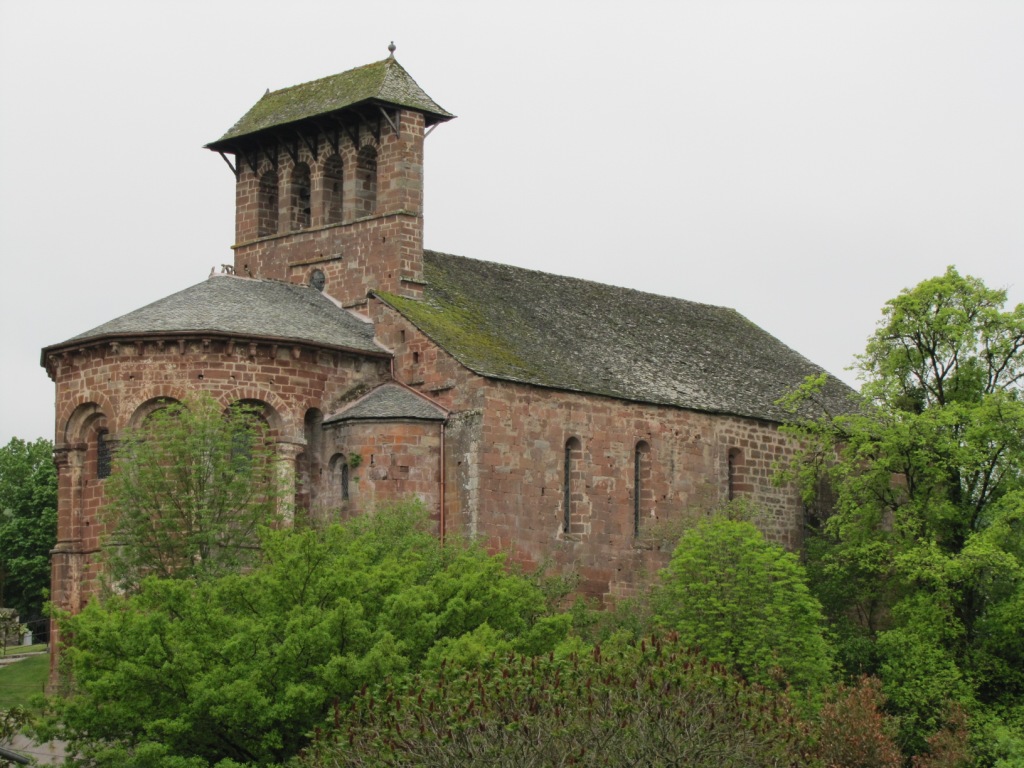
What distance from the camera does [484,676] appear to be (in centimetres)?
4481

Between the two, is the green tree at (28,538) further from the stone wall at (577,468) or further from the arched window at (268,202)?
the stone wall at (577,468)

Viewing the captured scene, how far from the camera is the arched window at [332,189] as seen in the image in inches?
2707

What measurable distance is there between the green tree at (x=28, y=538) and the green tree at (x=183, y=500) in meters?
31.2

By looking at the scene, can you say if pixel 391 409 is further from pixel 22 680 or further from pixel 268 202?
pixel 22 680

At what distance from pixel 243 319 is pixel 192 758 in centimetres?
1796

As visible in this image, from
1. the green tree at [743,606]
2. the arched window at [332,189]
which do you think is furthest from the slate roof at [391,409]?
the arched window at [332,189]

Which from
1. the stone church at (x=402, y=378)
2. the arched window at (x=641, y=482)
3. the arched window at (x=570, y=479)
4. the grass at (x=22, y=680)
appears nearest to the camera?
the stone church at (x=402, y=378)

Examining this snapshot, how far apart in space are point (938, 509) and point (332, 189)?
67.2 feet

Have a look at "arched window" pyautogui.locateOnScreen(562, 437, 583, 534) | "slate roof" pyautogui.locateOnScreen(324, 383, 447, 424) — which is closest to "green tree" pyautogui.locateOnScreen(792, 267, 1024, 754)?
"arched window" pyautogui.locateOnScreen(562, 437, 583, 534)

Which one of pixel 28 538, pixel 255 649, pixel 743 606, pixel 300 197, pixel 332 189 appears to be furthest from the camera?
pixel 28 538

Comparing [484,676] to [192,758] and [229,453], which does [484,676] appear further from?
[229,453]

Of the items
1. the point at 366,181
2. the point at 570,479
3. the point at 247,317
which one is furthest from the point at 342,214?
the point at 570,479

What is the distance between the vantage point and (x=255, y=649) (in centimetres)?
4803

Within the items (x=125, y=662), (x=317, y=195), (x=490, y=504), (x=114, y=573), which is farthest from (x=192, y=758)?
(x=317, y=195)
